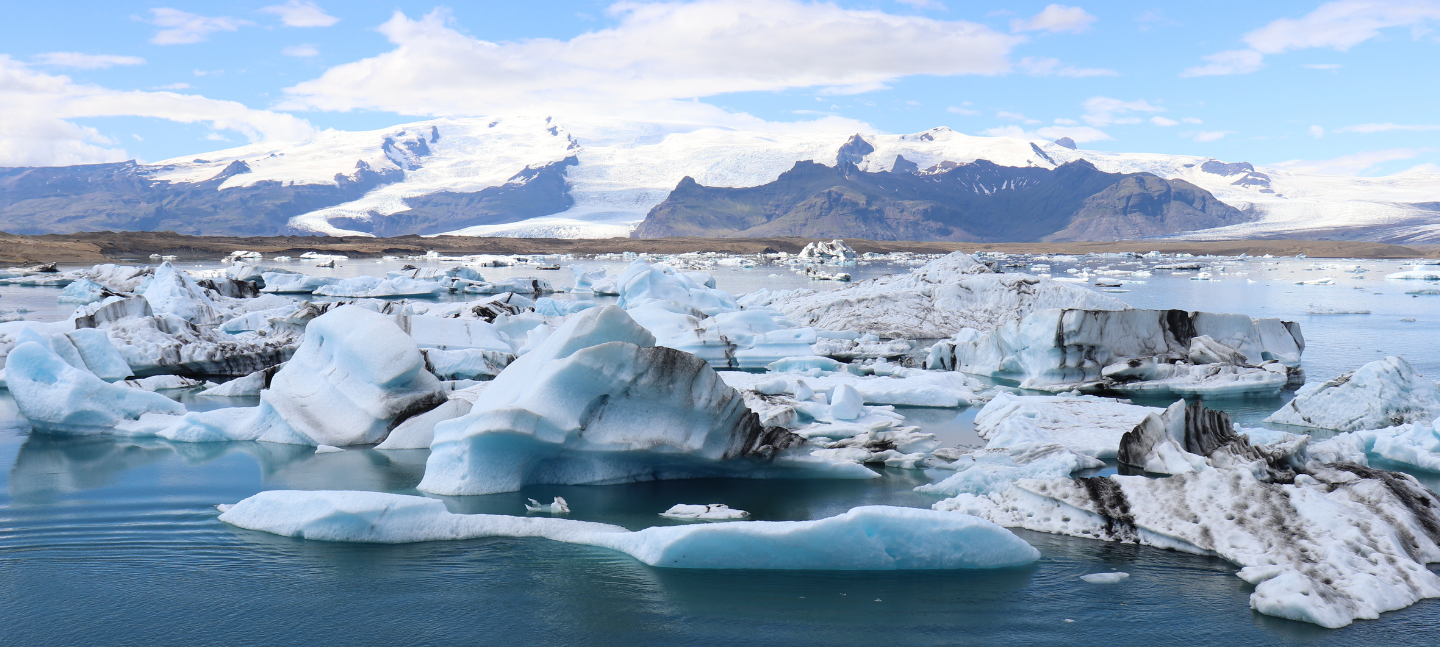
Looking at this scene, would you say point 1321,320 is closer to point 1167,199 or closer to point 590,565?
point 590,565

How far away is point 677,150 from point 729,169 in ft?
33.5

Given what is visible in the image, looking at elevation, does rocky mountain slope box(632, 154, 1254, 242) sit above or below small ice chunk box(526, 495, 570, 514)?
above

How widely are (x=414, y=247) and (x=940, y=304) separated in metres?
61.5

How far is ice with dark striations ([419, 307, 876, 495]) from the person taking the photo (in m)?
6.44

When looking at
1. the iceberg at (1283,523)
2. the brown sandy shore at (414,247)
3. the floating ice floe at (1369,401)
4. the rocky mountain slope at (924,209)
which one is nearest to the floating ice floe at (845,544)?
the iceberg at (1283,523)

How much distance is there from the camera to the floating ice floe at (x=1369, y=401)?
8828mm

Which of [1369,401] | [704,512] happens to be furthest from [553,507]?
[1369,401]

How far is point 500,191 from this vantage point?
565 ft

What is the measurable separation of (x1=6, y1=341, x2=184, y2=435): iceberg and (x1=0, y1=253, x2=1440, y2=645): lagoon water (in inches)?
86.9

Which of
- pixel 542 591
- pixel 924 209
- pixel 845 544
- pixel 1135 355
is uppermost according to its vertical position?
pixel 924 209

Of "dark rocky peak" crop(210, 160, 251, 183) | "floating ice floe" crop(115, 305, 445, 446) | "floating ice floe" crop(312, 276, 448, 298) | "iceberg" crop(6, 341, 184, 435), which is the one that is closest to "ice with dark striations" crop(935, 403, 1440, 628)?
"floating ice floe" crop(115, 305, 445, 446)

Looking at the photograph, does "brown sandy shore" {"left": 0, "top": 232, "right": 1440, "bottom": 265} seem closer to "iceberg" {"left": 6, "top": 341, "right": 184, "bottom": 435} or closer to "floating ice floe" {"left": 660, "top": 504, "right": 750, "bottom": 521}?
"iceberg" {"left": 6, "top": 341, "right": 184, "bottom": 435}

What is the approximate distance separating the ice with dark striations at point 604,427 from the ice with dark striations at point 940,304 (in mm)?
11032

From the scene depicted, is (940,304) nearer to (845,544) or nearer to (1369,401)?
(1369,401)
